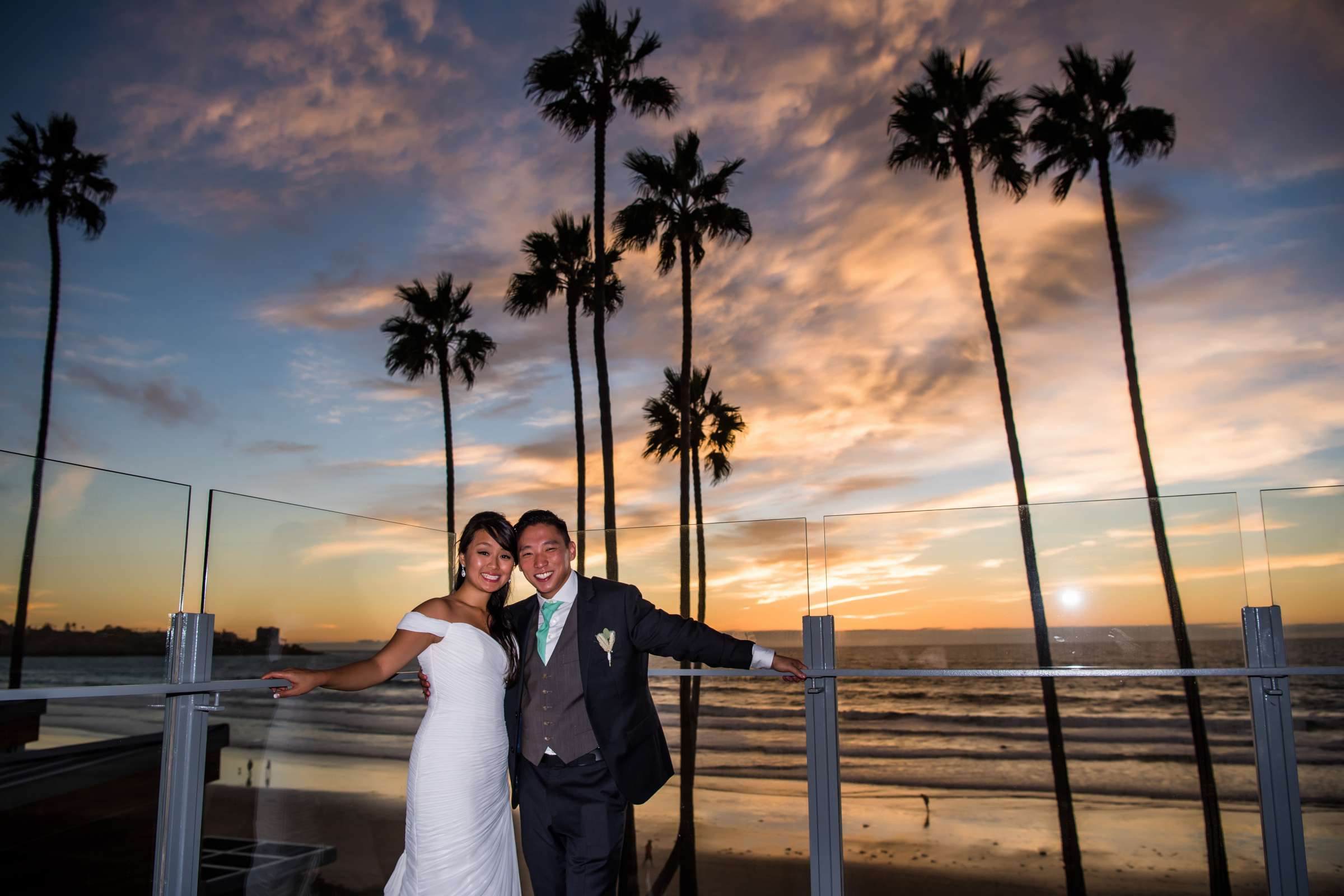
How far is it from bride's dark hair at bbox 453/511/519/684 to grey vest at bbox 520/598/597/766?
62mm

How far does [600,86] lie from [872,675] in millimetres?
15213

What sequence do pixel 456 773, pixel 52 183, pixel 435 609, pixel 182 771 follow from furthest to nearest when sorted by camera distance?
pixel 52 183 → pixel 435 609 → pixel 456 773 → pixel 182 771

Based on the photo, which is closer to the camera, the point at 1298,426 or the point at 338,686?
the point at 338,686

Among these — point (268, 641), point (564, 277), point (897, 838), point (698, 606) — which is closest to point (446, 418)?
point (564, 277)

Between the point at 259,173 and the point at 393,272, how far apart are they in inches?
342

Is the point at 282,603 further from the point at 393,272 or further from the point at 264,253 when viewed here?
the point at 393,272

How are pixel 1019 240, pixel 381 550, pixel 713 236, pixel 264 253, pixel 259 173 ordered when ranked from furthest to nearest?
pixel 713 236 → pixel 1019 240 → pixel 264 253 → pixel 259 173 → pixel 381 550

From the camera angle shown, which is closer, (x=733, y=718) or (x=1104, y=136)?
(x=733, y=718)

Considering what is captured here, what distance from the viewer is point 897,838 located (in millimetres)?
4422

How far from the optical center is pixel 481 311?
22359 mm

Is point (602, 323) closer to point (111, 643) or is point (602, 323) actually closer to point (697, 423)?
point (697, 423)

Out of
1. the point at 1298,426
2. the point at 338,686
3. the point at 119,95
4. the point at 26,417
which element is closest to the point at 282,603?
the point at 338,686

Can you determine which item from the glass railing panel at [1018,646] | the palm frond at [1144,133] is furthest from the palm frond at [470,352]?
the glass railing panel at [1018,646]

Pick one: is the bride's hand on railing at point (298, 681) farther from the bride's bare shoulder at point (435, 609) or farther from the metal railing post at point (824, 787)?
the metal railing post at point (824, 787)
